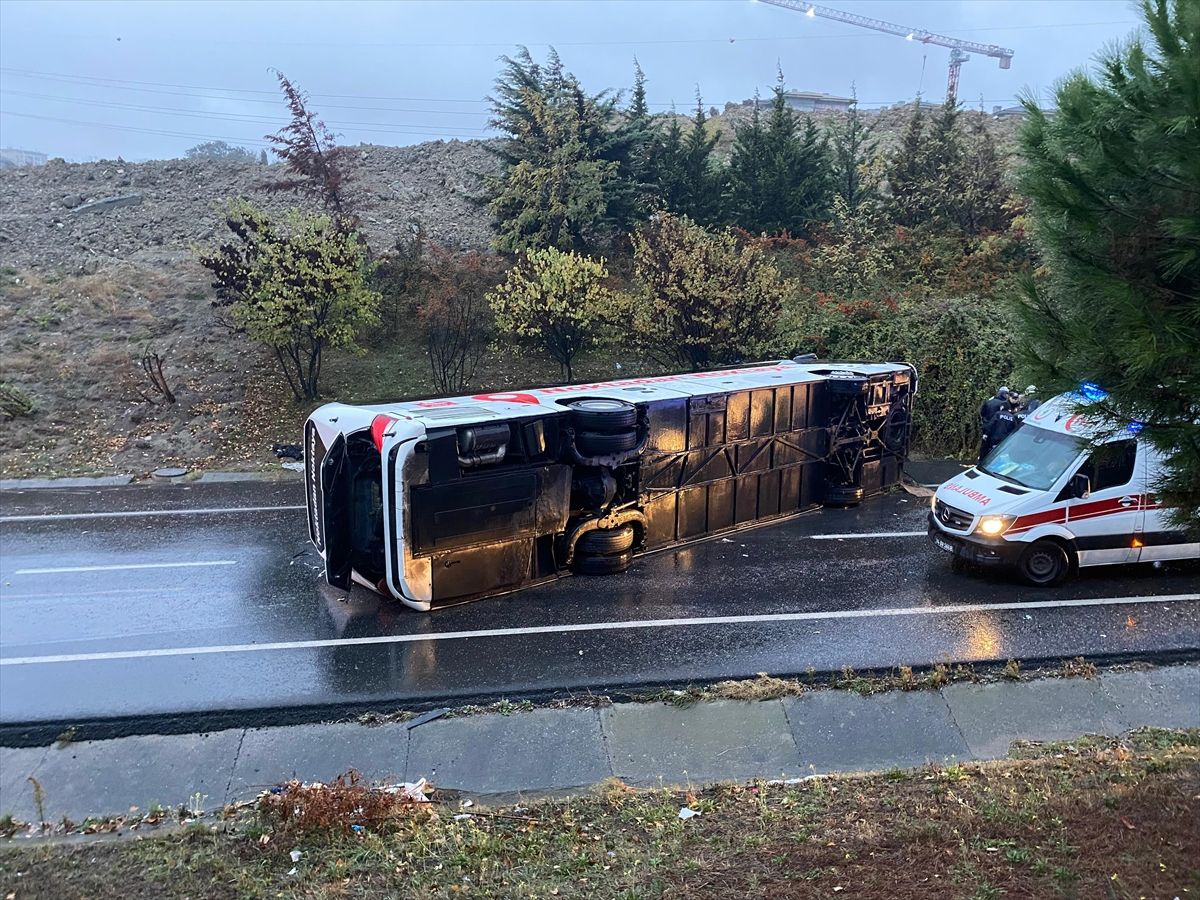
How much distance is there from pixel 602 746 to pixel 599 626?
8.08 ft

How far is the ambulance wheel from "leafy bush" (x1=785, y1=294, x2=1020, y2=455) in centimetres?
695

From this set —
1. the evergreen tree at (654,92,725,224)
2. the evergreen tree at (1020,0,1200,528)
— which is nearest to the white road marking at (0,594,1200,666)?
the evergreen tree at (1020,0,1200,528)

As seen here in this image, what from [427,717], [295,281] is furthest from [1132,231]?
[295,281]

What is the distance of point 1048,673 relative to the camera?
8008 millimetres

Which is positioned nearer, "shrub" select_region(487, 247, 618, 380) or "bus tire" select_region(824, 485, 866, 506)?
"bus tire" select_region(824, 485, 866, 506)

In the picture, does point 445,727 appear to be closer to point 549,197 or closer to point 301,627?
point 301,627

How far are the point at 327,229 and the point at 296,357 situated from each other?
9.90 feet

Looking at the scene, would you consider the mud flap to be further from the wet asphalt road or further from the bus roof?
the bus roof

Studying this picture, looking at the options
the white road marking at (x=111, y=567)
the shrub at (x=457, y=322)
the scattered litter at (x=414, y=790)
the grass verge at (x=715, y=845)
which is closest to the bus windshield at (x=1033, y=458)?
the grass verge at (x=715, y=845)

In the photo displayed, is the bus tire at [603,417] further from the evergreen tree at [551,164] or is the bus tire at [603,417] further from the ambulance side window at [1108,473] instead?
the evergreen tree at [551,164]

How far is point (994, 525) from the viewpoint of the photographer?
33.4 ft

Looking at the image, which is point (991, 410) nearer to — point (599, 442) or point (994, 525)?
point (994, 525)

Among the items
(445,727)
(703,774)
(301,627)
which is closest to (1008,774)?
(703,774)

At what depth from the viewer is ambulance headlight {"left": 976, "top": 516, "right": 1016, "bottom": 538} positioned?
399 inches
